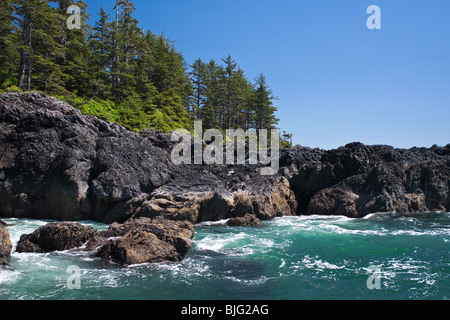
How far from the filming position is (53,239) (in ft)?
49.3

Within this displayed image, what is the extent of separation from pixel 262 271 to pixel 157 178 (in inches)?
525

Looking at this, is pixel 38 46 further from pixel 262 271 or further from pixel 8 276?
pixel 262 271

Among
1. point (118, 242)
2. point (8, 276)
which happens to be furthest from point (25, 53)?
point (8, 276)

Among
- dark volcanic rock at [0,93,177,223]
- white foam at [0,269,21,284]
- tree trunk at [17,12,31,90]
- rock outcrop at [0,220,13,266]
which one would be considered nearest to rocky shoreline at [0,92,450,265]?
dark volcanic rock at [0,93,177,223]

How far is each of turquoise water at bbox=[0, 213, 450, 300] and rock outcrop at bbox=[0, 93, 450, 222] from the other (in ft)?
11.0

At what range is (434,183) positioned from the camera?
1151 inches

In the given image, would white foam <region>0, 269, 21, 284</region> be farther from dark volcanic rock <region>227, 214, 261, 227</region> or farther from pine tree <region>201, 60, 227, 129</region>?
pine tree <region>201, 60, 227, 129</region>

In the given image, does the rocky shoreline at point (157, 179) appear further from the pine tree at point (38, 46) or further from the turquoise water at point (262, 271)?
the pine tree at point (38, 46)

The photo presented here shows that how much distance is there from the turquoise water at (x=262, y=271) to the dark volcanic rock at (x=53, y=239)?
0.56m

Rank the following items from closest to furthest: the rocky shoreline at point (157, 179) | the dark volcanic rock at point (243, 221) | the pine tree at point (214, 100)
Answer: the rocky shoreline at point (157, 179) → the dark volcanic rock at point (243, 221) → the pine tree at point (214, 100)

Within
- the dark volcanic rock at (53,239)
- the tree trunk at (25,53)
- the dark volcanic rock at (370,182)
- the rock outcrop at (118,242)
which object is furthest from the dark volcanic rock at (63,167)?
the dark volcanic rock at (370,182)

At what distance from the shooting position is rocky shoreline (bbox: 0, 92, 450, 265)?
21625 millimetres

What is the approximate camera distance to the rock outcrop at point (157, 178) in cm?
2167

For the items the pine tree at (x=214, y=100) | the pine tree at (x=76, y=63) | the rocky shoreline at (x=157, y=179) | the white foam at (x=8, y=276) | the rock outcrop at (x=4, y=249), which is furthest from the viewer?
the pine tree at (x=214, y=100)
